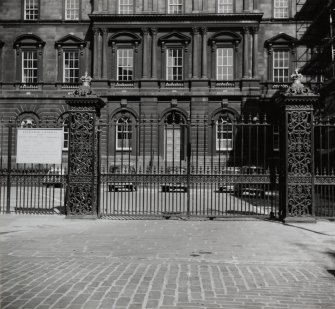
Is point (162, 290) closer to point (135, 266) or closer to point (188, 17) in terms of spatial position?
point (135, 266)

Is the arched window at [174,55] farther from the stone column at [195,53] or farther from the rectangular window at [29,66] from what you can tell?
the rectangular window at [29,66]

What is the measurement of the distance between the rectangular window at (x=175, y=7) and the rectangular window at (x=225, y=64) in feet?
13.5

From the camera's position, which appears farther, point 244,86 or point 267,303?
point 244,86

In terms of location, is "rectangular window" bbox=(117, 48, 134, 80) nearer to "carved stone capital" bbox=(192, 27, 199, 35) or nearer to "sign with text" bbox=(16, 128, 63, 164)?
"carved stone capital" bbox=(192, 27, 199, 35)

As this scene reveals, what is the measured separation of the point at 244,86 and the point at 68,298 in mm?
29487

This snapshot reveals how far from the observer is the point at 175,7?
34.6 meters

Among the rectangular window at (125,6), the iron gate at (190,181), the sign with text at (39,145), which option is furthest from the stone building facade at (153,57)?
the sign with text at (39,145)

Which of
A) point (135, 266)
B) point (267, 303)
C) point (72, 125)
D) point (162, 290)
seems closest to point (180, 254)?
point (135, 266)

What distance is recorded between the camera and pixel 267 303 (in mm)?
5441

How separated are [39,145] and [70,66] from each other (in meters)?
23.8

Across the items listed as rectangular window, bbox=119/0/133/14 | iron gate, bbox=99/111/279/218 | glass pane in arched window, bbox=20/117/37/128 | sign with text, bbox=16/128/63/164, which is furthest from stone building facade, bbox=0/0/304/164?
sign with text, bbox=16/128/63/164

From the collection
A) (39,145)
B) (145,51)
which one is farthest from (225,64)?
(39,145)

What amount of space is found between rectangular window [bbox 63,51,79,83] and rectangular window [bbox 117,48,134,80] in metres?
3.41

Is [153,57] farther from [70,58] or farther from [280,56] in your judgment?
[280,56]
